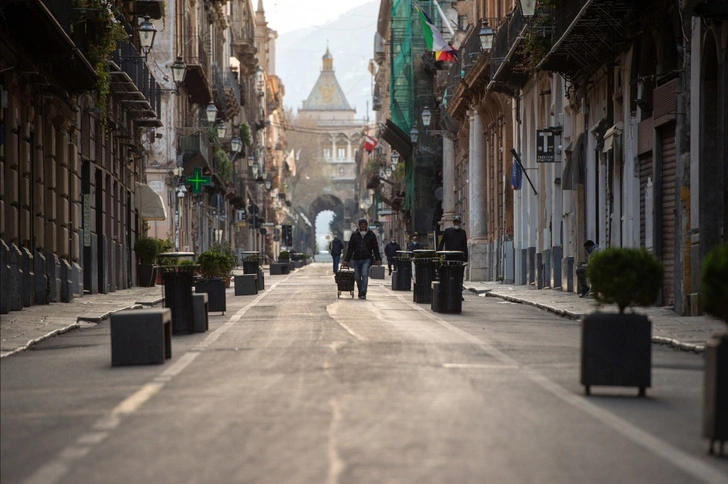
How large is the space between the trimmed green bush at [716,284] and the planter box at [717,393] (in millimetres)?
205

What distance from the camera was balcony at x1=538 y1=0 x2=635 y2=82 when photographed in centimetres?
2353

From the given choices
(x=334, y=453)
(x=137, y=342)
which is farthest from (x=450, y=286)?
(x=334, y=453)

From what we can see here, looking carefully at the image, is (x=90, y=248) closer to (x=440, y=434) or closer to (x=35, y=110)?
(x=35, y=110)

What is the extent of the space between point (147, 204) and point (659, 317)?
79.4ft

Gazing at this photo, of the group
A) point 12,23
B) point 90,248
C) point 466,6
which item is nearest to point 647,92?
point 12,23

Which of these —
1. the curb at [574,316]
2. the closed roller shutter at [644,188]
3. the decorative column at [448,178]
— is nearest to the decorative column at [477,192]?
the curb at [574,316]

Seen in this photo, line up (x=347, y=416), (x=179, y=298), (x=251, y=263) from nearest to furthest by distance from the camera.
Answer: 1. (x=347, y=416)
2. (x=179, y=298)
3. (x=251, y=263)

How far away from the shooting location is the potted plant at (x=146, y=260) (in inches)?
1500

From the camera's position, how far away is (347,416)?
8.30m

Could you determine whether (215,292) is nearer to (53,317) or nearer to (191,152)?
(53,317)

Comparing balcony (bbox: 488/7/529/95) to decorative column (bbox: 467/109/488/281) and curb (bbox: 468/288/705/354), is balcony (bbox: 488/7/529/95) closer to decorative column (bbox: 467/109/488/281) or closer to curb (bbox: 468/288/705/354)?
curb (bbox: 468/288/705/354)

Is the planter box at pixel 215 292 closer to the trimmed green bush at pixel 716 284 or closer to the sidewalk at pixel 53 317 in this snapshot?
the sidewalk at pixel 53 317

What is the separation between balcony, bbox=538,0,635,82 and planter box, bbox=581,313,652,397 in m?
13.5

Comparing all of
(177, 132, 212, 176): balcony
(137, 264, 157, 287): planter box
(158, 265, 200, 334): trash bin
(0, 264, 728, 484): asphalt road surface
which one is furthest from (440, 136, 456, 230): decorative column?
(0, 264, 728, 484): asphalt road surface
